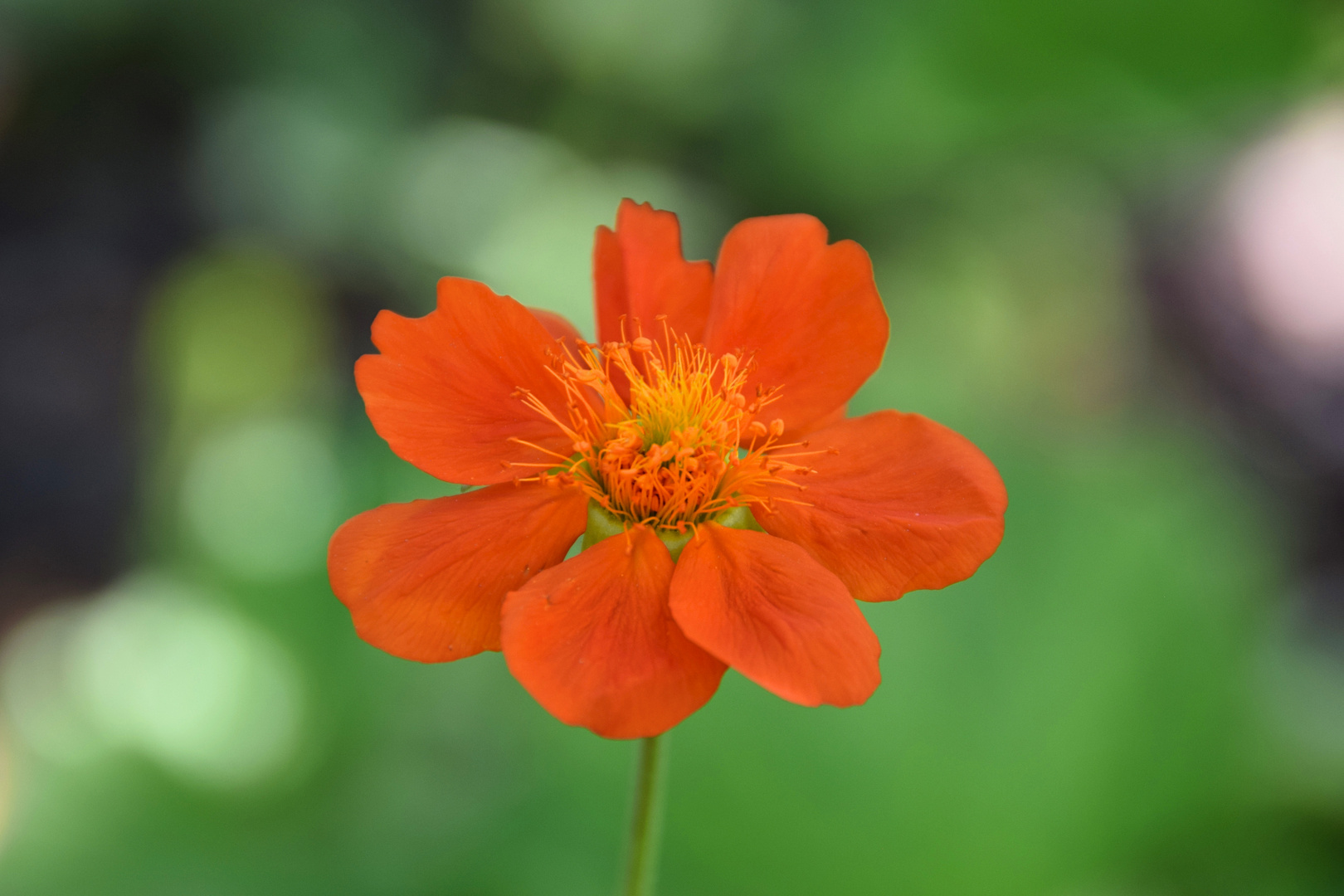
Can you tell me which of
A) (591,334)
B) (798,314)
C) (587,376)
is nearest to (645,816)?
(587,376)

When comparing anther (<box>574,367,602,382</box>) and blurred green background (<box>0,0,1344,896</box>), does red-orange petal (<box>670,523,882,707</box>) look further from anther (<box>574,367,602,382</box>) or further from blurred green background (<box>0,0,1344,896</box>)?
blurred green background (<box>0,0,1344,896</box>)

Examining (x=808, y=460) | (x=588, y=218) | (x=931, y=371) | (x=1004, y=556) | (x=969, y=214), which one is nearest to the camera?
(x=808, y=460)

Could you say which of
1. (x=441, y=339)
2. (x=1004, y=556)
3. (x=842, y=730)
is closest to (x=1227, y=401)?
(x=1004, y=556)

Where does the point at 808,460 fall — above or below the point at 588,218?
below

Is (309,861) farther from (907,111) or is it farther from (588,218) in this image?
(907,111)

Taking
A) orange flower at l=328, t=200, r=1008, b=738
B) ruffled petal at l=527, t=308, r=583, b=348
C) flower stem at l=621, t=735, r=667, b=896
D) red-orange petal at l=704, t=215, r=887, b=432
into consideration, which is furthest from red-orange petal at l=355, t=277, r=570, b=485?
flower stem at l=621, t=735, r=667, b=896

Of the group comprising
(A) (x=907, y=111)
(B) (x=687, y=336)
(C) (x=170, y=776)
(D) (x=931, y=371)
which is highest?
(A) (x=907, y=111)
